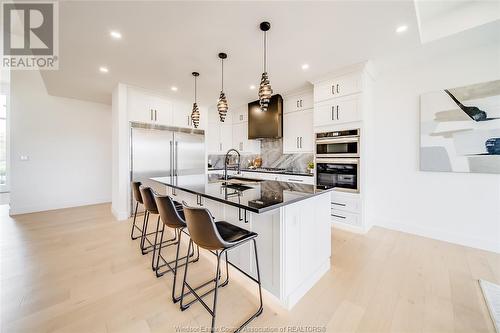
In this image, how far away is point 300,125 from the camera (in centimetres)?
427

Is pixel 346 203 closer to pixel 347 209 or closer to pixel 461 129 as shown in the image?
pixel 347 209

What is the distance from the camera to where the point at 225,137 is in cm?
579

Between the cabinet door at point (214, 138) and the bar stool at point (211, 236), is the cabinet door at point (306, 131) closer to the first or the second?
the cabinet door at point (214, 138)

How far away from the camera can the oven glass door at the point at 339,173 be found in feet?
10.5

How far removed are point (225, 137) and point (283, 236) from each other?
454 centimetres

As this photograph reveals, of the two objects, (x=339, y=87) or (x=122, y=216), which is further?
(x=122, y=216)

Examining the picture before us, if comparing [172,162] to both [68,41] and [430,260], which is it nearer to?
[68,41]

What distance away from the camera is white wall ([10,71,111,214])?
4254 millimetres

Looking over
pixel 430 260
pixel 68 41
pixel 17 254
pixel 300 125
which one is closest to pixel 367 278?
pixel 430 260

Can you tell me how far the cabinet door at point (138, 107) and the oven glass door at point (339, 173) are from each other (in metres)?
3.53

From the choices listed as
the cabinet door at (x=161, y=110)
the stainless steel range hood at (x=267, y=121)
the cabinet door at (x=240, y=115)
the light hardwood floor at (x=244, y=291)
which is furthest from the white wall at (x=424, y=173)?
the cabinet door at (x=161, y=110)

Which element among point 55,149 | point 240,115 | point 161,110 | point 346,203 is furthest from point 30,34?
point 346,203

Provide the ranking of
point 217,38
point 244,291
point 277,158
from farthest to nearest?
point 277,158
point 217,38
point 244,291

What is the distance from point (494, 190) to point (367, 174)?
1426 mm
